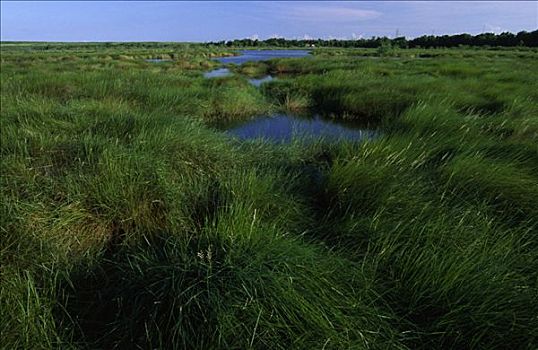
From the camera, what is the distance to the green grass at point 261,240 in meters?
2.13

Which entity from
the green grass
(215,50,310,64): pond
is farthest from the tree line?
the green grass

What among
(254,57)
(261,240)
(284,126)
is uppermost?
(254,57)

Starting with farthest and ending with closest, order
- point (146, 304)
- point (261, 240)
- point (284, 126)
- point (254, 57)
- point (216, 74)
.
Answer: point (254, 57) < point (216, 74) < point (284, 126) < point (261, 240) < point (146, 304)

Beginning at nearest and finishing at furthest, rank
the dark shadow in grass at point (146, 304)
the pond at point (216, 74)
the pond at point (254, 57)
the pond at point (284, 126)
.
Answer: the dark shadow in grass at point (146, 304)
the pond at point (284, 126)
the pond at point (216, 74)
the pond at point (254, 57)

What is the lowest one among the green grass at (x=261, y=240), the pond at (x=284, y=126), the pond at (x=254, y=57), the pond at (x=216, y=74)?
the pond at (x=284, y=126)

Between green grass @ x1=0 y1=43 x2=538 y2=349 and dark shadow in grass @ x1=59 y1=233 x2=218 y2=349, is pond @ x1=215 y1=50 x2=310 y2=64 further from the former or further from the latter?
dark shadow in grass @ x1=59 y1=233 x2=218 y2=349

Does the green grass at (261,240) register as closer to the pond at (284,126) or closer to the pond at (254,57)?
the pond at (284,126)

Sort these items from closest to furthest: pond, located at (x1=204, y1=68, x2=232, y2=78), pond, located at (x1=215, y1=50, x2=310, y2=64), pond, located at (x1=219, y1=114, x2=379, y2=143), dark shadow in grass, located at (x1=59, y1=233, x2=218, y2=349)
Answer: dark shadow in grass, located at (x1=59, y1=233, x2=218, y2=349) < pond, located at (x1=219, y1=114, x2=379, y2=143) < pond, located at (x1=204, y1=68, x2=232, y2=78) < pond, located at (x1=215, y1=50, x2=310, y2=64)

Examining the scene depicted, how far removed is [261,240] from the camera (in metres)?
2.58

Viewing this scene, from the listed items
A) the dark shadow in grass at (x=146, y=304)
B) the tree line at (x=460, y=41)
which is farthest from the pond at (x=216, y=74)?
the tree line at (x=460, y=41)

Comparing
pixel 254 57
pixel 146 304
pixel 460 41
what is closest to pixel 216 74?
pixel 146 304

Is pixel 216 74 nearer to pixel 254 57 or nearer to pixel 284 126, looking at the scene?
pixel 284 126

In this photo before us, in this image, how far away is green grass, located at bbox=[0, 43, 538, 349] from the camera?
2131mm

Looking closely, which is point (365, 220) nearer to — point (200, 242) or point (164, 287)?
point (200, 242)
